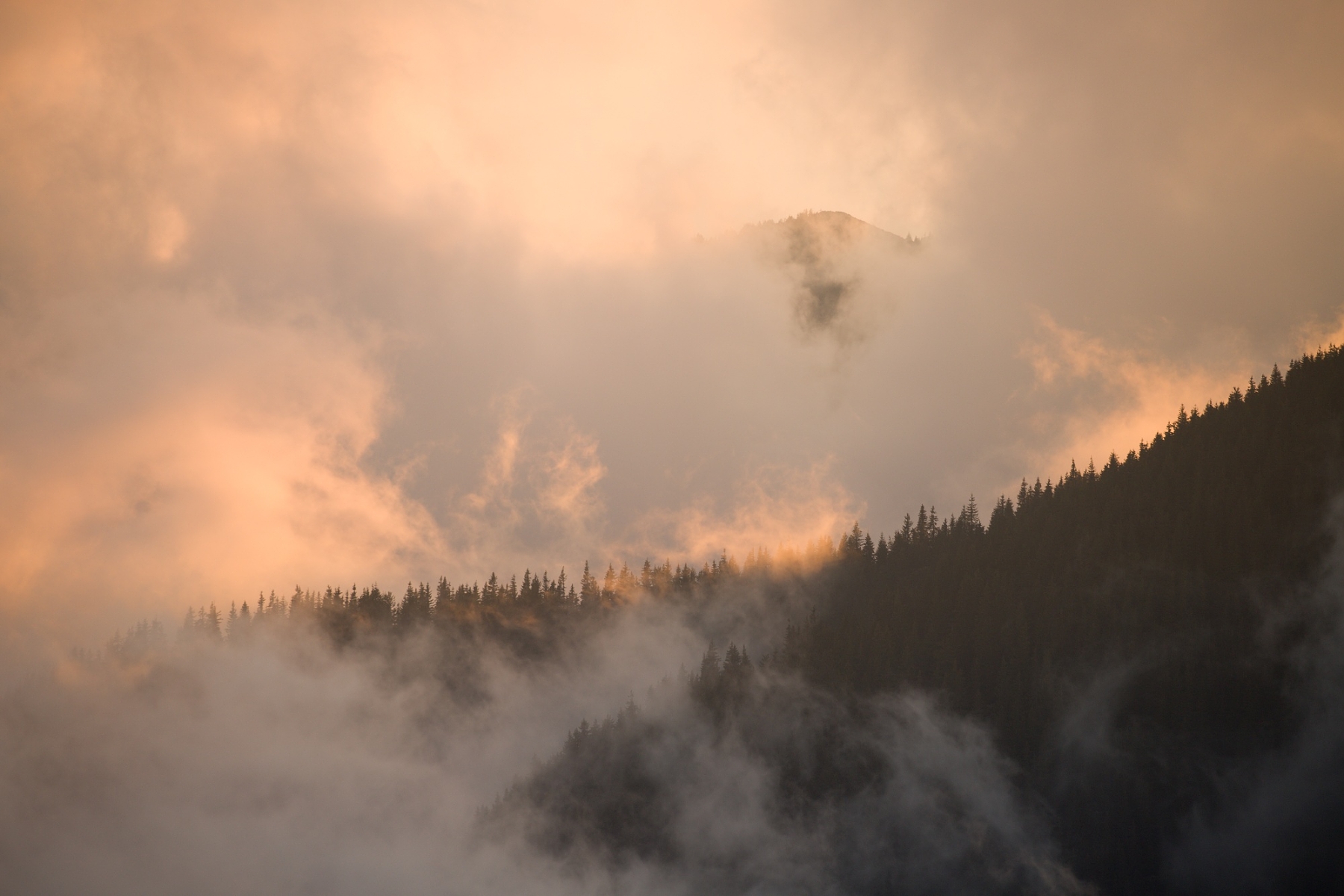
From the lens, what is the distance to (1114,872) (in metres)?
179

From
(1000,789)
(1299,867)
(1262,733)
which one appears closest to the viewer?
(1299,867)

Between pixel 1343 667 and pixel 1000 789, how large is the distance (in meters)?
65.5

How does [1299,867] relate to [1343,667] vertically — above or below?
below

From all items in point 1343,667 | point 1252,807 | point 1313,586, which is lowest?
point 1252,807

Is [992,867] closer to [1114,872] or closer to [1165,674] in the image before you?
[1114,872]

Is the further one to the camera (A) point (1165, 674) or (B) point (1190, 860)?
(A) point (1165, 674)

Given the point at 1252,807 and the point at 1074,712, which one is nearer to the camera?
the point at 1252,807

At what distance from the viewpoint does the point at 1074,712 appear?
198000mm

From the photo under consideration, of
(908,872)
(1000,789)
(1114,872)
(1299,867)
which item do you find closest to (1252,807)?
(1299,867)

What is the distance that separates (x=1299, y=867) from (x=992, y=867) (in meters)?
50.2

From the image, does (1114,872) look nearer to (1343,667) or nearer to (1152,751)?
(1152,751)

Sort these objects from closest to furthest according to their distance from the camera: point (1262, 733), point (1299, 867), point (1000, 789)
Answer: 1. point (1299, 867)
2. point (1262, 733)
3. point (1000, 789)

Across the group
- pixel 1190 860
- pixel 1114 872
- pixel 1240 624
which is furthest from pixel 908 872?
pixel 1240 624

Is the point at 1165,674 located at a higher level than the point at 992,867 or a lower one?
higher
